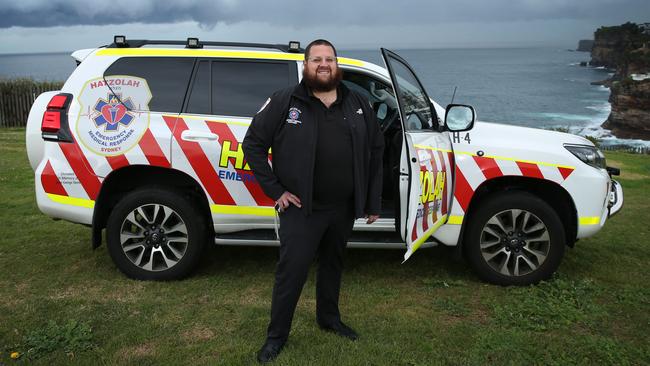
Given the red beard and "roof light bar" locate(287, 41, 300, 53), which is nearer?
the red beard

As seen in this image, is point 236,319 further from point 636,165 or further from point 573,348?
point 636,165

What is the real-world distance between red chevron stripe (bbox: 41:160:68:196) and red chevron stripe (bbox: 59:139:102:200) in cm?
Result: 15

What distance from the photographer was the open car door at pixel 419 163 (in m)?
3.65

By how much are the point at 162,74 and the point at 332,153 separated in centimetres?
199

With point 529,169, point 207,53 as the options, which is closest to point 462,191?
point 529,169

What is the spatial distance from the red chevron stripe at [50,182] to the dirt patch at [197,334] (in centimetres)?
154

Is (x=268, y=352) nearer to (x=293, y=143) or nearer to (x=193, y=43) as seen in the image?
(x=293, y=143)

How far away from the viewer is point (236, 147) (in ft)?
13.6

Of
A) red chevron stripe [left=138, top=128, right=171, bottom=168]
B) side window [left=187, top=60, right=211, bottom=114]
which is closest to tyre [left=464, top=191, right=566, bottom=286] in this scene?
side window [left=187, top=60, right=211, bottom=114]

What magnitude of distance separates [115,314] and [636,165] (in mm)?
11089

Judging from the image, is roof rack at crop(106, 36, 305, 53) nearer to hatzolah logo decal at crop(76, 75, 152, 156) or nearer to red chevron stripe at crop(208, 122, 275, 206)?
hatzolah logo decal at crop(76, 75, 152, 156)

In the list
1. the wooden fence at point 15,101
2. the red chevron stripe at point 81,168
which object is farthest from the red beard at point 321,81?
the wooden fence at point 15,101

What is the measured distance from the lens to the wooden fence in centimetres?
1847

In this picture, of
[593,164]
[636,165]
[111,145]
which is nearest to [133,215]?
[111,145]
